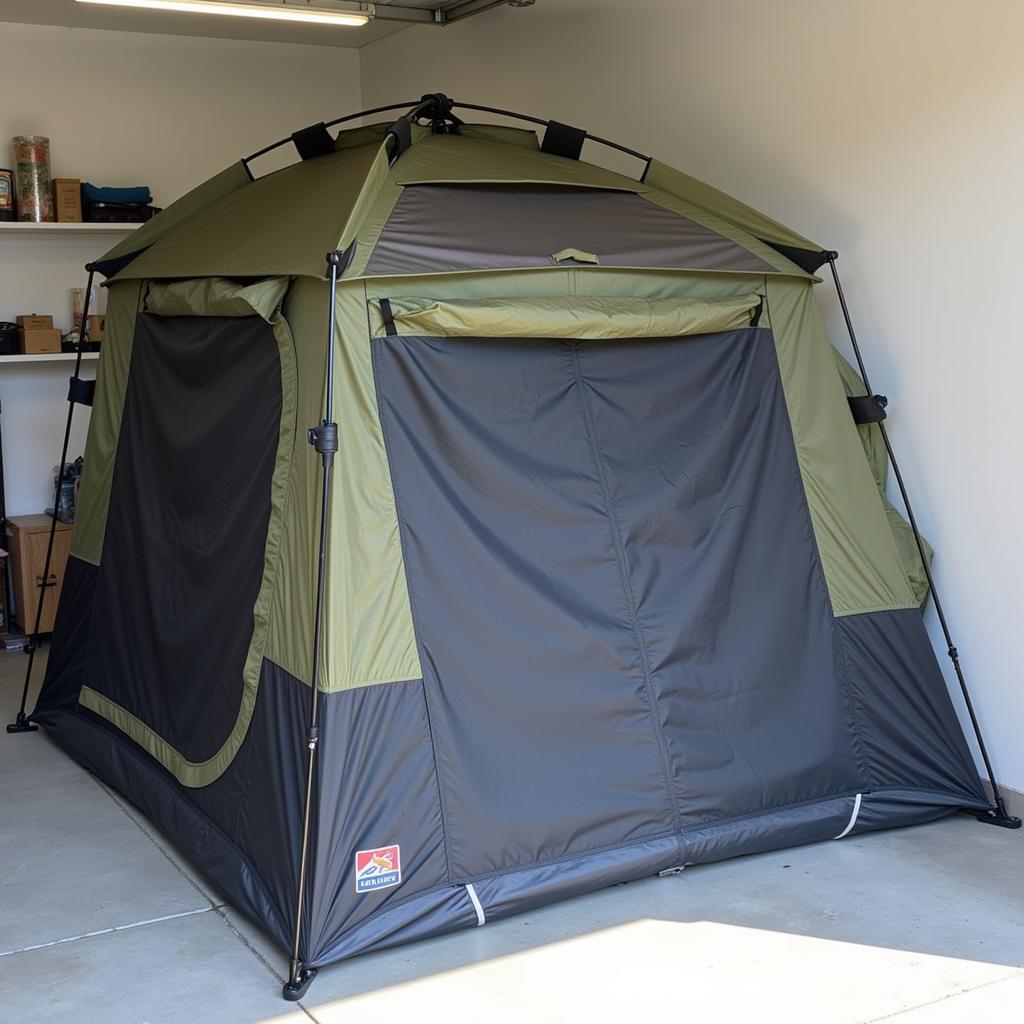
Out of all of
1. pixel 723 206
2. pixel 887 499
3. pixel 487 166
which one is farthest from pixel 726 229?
pixel 887 499

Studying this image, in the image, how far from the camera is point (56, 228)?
5.50 metres

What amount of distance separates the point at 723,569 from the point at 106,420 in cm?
209

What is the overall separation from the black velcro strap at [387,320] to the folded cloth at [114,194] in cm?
310

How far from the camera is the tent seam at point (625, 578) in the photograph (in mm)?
3182

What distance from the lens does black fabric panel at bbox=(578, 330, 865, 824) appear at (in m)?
3.25

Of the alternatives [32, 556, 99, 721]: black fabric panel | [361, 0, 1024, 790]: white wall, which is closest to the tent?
[361, 0, 1024, 790]: white wall

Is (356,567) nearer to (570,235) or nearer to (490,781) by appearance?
(490,781)

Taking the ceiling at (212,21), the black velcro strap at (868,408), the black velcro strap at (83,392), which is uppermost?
the ceiling at (212,21)

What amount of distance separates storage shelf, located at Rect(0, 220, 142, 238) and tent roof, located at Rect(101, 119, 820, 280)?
1398 millimetres

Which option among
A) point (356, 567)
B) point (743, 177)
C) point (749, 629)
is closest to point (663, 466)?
point (749, 629)

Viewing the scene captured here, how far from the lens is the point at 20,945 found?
294 centimetres

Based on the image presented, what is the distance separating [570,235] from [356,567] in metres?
1.04

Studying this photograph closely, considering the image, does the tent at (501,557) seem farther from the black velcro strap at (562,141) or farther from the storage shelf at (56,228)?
the storage shelf at (56,228)

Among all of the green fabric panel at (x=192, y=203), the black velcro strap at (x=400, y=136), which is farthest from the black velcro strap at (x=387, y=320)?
the green fabric panel at (x=192, y=203)
